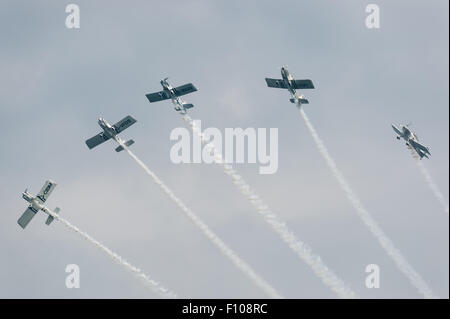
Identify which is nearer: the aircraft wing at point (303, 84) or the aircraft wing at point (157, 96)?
the aircraft wing at point (303, 84)

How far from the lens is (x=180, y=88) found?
152m

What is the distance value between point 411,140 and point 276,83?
29.8m

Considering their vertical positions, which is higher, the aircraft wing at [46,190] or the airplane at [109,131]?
the airplane at [109,131]

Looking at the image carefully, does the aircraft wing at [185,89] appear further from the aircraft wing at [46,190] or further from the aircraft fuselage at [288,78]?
the aircraft wing at [46,190]

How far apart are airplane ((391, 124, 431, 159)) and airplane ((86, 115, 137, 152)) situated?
53387 mm

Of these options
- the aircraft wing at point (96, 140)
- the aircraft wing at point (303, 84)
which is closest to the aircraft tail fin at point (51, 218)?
the aircraft wing at point (96, 140)

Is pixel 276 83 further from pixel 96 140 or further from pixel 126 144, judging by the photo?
pixel 96 140

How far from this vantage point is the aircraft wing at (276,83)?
152 meters

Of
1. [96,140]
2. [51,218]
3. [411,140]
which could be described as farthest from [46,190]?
[411,140]

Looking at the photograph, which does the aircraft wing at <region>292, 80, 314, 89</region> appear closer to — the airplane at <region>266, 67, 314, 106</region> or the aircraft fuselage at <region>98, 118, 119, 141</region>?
the airplane at <region>266, 67, 314, 106</region>
